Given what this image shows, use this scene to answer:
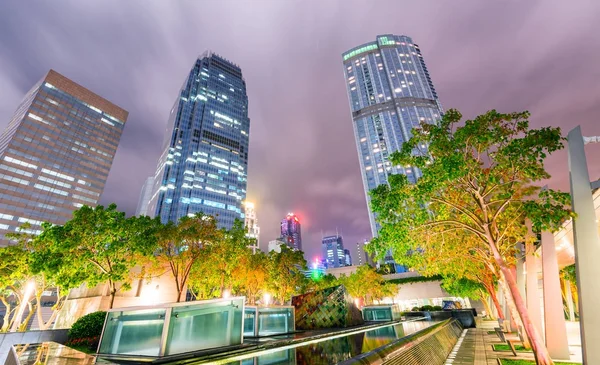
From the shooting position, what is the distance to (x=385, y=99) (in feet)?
479

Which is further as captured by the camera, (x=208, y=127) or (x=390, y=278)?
(x=208, y=127)

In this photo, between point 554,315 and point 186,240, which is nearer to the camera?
point 554,315

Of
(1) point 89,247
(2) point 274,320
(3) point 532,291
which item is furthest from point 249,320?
(3) point 532,291

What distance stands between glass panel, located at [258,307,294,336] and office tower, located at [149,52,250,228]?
337ft

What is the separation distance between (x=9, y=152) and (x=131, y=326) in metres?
138

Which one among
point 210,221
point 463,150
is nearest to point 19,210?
point 210,221

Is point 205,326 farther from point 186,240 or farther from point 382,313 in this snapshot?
point 382,313

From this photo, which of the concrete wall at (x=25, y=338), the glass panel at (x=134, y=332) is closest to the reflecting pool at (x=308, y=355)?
the glass panel at (x=134, y=332)

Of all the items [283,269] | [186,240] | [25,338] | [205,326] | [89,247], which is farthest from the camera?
[283,269]

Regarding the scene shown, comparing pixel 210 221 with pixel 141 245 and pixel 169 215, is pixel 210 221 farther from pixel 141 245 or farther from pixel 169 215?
pixel 169 215

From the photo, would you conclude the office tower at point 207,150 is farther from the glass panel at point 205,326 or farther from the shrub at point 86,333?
the glass panel at point 205,326

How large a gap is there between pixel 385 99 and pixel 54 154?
158354mm

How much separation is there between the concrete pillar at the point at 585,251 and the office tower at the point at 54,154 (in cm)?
13244

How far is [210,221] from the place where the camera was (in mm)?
22547
